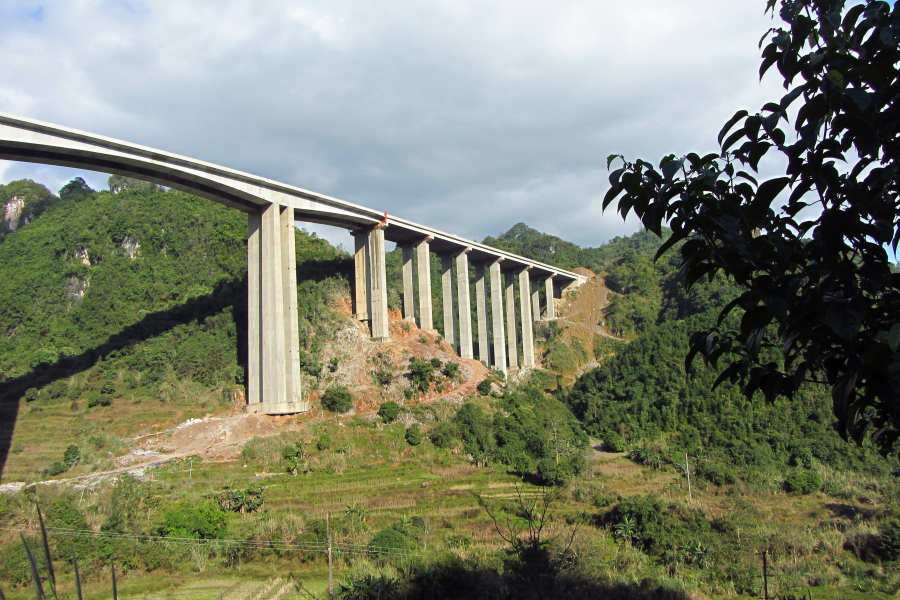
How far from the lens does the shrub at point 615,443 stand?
29922mm

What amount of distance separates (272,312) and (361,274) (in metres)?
9.37

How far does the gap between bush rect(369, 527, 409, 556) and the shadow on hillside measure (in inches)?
745

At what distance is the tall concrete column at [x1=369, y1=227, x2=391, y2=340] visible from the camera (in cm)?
3419

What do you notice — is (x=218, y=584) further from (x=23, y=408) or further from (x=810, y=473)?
(x=810, y=473)

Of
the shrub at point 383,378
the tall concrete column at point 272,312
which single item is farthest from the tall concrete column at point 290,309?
the shrub at point 383,378

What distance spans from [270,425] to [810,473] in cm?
2360

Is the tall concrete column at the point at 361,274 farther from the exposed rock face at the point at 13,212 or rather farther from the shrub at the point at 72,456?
the exposed rock face at the point at 13,212

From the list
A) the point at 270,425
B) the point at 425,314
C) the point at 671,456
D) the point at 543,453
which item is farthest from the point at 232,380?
the point at 671,456

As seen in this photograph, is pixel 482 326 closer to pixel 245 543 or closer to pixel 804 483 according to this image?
pixel 804 483

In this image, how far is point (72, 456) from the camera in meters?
22.3

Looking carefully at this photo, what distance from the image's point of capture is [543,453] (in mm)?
25797

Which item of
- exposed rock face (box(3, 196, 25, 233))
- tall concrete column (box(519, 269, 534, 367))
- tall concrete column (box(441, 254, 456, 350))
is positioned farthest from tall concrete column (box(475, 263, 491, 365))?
exposed rock face (box(3, 196, 25, 233))

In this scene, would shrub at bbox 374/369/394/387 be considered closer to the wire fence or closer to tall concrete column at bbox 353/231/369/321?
tall concrete column at bbox 353/231/369/321

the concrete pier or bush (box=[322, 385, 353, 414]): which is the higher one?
the concrete pier
